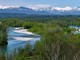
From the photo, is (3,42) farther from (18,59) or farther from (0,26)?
(18,59)

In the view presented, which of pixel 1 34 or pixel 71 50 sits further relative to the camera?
pixel 1 34

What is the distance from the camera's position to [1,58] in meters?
26.0

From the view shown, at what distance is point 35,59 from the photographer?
992 inches

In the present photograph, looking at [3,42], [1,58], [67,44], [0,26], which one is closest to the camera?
[67,44]

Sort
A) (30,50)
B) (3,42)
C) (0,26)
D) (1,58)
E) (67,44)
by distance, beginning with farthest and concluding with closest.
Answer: (0,26) → (3,42) → (30,50) → (1,58) → (67,44)

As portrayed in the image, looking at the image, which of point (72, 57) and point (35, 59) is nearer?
point (72, 57)

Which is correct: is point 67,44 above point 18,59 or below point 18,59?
above

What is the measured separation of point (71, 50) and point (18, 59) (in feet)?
17.8

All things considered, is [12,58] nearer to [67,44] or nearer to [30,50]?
[67,44]

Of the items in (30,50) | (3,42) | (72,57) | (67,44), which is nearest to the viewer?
(72,57)

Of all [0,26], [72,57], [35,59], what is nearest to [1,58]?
[35,59]

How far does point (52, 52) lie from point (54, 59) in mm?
578

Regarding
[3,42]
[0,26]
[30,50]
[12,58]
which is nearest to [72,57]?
[12,58]

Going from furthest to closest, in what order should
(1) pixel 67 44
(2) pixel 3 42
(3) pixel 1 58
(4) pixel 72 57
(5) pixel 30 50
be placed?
1. (2) pixel 3 42
2. (5) pixel 30 50
3. (3) pixel 1 58
4. (1) pixel 67 44
5. (4) pixel 72 57
